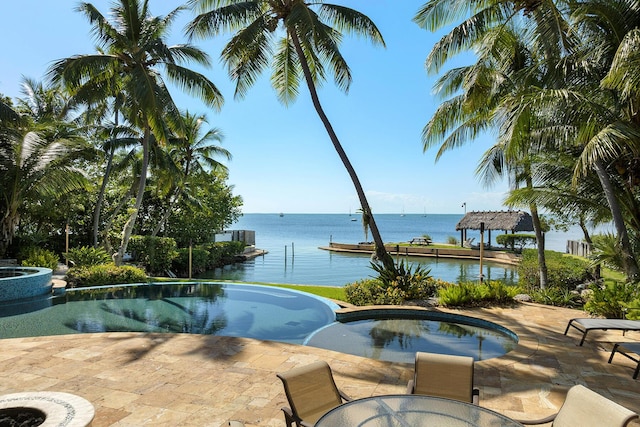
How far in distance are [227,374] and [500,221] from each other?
98.2 ft

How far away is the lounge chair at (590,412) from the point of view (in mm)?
2651

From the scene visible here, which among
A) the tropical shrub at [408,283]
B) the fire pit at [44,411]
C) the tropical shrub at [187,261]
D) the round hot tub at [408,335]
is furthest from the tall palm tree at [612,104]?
the tropical shrub at [187,261]

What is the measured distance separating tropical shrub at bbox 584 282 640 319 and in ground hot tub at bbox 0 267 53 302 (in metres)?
13.9

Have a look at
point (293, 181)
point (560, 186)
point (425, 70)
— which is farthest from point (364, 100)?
point (293, 181)

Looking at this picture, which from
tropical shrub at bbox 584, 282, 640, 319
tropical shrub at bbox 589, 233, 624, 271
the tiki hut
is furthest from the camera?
the tiki hut

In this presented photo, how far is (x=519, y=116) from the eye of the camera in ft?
24.7

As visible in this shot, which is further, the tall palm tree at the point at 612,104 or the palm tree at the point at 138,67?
the palm tree at the point at 138,67

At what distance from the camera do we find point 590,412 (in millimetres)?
2861

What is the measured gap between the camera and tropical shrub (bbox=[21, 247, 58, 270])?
46.0 ft

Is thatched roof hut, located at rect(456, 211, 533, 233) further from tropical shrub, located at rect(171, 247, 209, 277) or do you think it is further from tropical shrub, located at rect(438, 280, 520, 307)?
tropical shrub, located at rect(171, 247, 209, 277)

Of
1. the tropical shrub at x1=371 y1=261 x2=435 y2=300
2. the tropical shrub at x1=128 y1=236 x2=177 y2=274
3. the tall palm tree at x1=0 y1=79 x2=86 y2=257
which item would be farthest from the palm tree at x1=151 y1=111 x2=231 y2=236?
the tropical shrub at x1=371 y1=261 x2=435 y2=300

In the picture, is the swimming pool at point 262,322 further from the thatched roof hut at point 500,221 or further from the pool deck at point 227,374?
the thatched roof hut at point 500,221

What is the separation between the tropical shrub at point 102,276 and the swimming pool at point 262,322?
568 mm

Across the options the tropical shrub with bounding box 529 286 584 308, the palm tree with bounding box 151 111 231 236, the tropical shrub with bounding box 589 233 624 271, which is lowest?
the tropical shrub with bounding box 529 286 584 308
